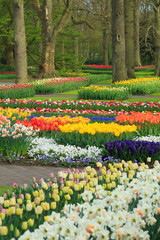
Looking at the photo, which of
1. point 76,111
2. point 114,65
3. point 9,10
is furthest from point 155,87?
point 9,10

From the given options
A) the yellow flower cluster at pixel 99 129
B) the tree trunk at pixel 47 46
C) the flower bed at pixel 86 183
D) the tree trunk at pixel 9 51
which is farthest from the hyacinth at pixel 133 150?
the tree trunk at pixel 9 51

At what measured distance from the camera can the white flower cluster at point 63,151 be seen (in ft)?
20.2

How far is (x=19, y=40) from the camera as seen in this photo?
1977cm

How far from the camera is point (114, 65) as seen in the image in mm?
19547

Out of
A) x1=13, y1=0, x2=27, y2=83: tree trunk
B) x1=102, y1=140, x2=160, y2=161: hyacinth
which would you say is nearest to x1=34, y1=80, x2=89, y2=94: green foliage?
x1=13, y1=0, x2=27, y2=83: tree trunk

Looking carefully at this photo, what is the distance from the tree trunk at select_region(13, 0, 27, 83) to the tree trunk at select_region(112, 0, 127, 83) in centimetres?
522

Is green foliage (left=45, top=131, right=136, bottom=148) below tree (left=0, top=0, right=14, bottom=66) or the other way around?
below

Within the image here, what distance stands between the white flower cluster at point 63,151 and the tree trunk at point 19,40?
1383cm

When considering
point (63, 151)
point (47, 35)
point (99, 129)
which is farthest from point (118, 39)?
point (63, 151)

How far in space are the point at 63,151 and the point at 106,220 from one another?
13.2ft

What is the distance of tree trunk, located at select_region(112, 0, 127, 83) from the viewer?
1880 cm

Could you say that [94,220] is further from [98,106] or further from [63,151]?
[98,106]

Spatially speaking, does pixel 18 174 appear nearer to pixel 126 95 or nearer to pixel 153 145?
pixel 153 145

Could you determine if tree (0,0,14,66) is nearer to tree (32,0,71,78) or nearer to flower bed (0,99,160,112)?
tree (32,0,71,78)
